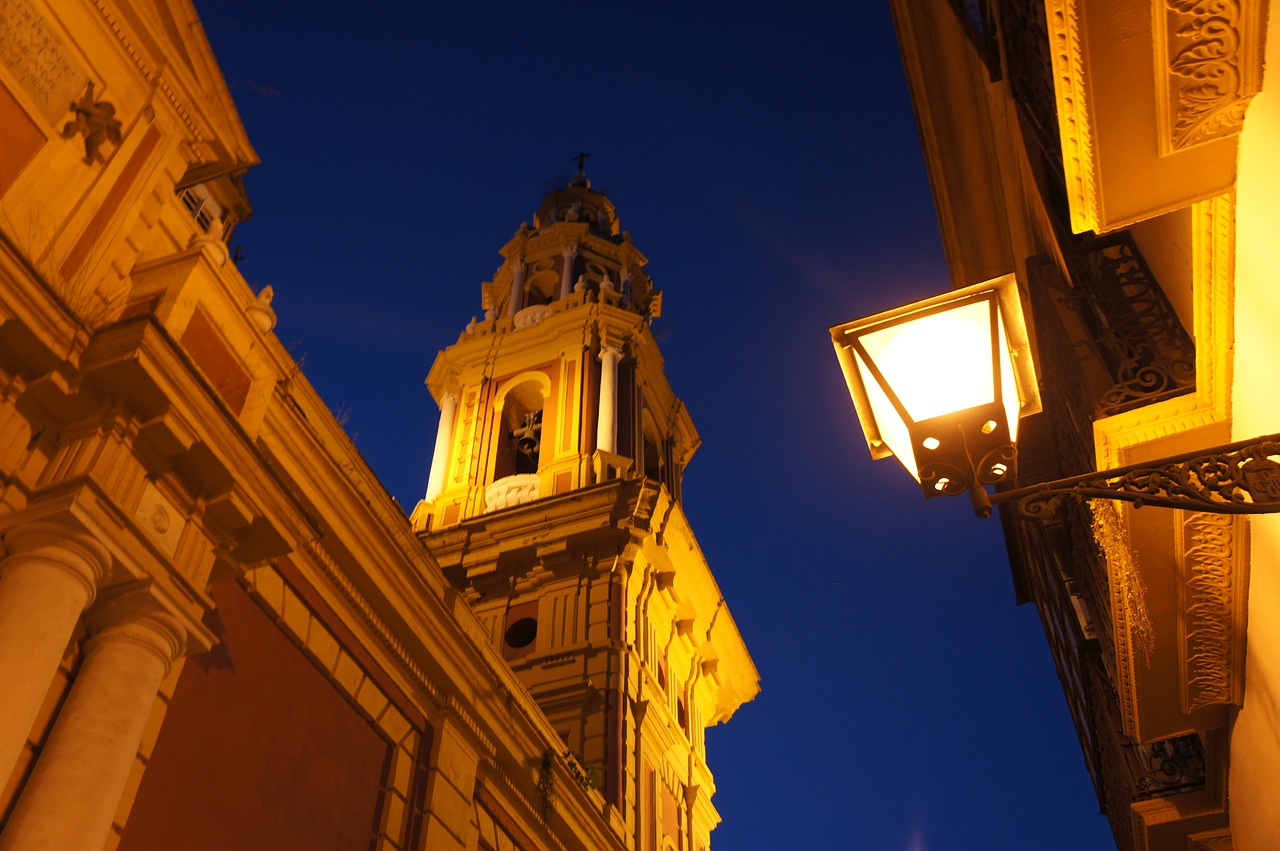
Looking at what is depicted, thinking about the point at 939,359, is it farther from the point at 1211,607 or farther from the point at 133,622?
the point at 133,622

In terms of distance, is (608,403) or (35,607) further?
(608,403)

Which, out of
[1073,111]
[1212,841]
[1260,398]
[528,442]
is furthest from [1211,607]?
[528,442]

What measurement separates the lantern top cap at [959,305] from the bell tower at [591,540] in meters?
10.2

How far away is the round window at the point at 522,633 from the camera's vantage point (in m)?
18.1

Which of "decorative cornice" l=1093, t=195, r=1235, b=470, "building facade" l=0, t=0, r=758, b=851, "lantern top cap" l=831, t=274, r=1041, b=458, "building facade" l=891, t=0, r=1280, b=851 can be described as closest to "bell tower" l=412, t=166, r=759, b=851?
"building facade" l=0, t=0, r=758, b=851

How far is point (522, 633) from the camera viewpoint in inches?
719

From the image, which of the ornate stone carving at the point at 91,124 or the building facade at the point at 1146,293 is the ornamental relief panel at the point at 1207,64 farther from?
the ornate stone carving at the point at 91,124

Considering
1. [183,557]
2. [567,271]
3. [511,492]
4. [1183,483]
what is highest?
[567,271]

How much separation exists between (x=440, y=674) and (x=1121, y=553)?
6.65 metres

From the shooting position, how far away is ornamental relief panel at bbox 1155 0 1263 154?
380 cm

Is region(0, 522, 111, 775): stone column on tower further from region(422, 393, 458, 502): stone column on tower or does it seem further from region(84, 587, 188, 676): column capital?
region(422, 393, 458, 502): stone column on tower

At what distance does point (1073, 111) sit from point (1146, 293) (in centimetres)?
207

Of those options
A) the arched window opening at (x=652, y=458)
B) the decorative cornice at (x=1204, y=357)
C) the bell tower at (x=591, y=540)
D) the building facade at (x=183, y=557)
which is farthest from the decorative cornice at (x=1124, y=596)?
the arched window opening at (x=652, y=458)

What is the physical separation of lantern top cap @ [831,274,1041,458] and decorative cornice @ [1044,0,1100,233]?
2.94 ft
